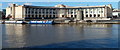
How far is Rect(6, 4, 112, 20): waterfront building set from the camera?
3905 inches

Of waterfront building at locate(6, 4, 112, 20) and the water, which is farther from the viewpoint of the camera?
waterfront building at locate(6, 4, 112, 20)

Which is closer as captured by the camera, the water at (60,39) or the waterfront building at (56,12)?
the water at (60,39)

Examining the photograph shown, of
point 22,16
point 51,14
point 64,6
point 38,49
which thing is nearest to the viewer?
point 38,49

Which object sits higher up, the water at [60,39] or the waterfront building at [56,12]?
the waterfront building at [56,12]

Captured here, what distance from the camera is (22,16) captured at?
99.2 metres

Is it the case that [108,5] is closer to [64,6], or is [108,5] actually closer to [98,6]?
[98,6]

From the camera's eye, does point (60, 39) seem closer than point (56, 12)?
Yes

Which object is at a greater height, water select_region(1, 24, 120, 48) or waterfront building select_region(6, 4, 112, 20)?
waterfront building select_region(6, 4, 112, 20)

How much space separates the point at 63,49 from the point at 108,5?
97.0m

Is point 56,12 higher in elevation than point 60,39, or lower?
higher

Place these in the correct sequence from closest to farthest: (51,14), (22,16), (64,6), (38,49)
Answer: (38,49), (22,16), (51,14), (64,6)

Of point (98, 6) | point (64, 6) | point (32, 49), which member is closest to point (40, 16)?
point (64, 6)

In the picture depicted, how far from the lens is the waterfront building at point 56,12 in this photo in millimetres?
99188

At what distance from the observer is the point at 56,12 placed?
107 meters
